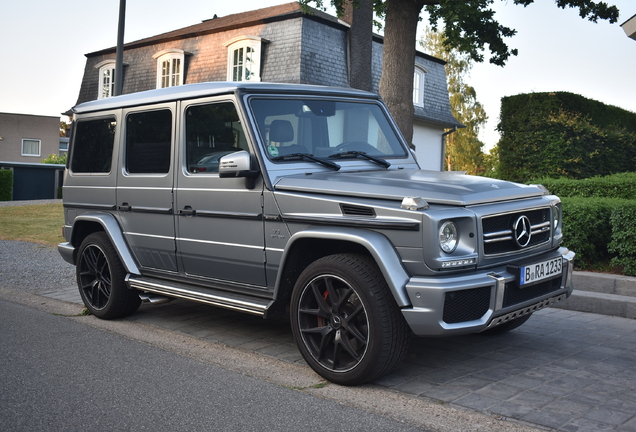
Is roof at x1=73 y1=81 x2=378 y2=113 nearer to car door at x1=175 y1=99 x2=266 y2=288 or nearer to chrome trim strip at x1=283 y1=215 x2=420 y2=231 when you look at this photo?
car door at x1=175 y1=99 x2=266 y2=288

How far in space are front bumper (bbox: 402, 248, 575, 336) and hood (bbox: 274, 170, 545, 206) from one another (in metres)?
0.50

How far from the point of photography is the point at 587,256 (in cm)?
796

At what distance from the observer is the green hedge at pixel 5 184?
31938 mm

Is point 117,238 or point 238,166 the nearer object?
point 238,166

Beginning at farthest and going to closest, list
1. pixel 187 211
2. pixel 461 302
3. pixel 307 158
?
pixel 187 211 → pixel 307 158 → pixel 461 302

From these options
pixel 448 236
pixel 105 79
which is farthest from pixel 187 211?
pixel 105 79

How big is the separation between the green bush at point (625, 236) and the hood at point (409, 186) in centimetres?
281

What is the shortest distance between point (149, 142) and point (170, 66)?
22.5 m

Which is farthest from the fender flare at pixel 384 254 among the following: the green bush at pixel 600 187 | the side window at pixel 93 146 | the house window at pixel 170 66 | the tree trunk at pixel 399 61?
the house window at pixel 170 66

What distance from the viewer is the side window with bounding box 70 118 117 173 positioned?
6707 mm

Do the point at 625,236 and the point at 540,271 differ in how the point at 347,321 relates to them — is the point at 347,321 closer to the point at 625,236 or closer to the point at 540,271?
the point at 540,271

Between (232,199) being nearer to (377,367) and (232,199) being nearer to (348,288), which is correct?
(348,288)

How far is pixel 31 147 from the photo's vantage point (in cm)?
5606

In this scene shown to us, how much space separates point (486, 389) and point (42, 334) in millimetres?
3898
